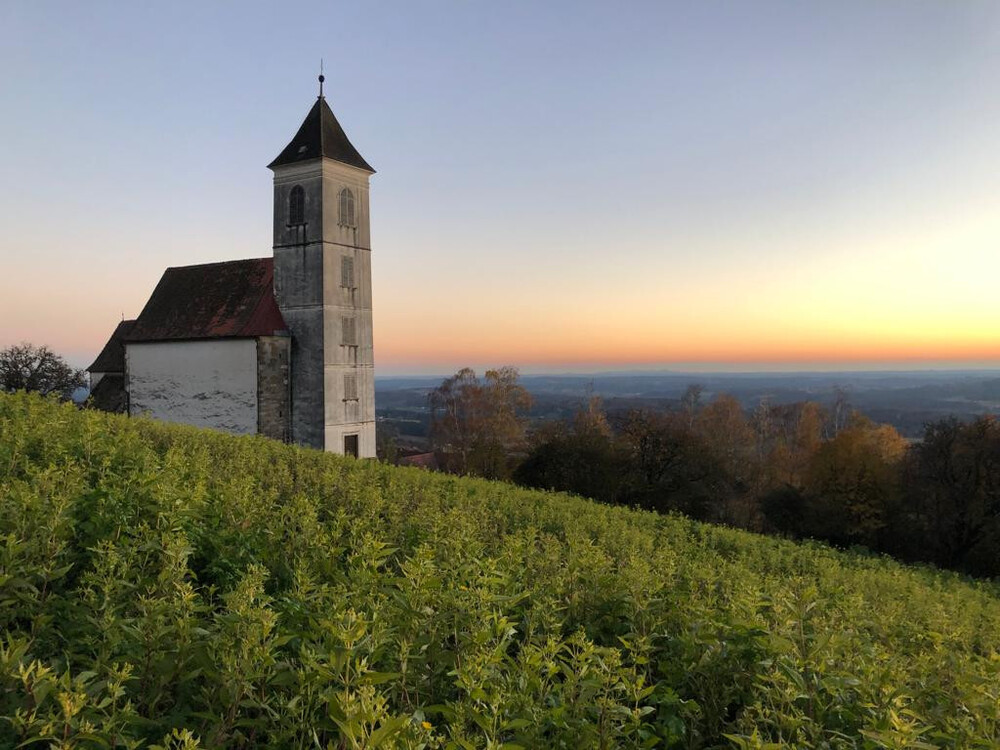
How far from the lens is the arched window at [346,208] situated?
107ft

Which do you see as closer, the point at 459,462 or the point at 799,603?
the point at 799,603

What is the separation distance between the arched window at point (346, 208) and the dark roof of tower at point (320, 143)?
163cm

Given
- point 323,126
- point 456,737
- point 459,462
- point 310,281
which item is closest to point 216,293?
point 310,281

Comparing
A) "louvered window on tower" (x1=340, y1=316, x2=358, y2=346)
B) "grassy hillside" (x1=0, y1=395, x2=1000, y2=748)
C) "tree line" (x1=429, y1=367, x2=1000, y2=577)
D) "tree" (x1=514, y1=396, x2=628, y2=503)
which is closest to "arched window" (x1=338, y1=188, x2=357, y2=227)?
"louvered window on tower" (x1=340, y1=316, x2=358, y2=346)

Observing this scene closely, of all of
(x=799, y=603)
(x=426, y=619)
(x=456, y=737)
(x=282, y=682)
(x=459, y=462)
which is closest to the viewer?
(x=456, y=737)

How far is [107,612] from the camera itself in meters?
3.06

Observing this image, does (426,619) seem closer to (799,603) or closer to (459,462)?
(799,603)

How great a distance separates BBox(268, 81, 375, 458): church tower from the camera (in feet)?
103

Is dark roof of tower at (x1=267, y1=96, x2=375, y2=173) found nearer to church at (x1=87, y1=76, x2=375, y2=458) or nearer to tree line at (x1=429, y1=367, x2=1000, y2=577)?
church at (x1=87, y1=76, x2=375, y2=458)

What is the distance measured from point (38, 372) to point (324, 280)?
4162cm

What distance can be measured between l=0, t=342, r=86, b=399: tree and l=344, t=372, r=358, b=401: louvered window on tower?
37.1 m

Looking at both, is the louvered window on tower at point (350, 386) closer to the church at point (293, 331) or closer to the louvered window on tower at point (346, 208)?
the church at point (293, 331)

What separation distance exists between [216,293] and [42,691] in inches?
1415

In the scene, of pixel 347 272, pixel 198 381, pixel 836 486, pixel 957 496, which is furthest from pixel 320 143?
pixel 957 496
